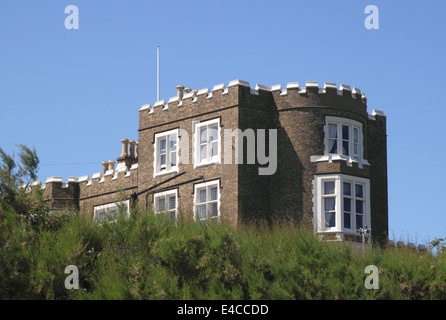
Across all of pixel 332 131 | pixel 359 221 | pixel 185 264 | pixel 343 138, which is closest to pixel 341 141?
pixel 343 138

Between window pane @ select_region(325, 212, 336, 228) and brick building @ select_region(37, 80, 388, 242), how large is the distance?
5cm

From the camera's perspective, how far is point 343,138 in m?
44.9

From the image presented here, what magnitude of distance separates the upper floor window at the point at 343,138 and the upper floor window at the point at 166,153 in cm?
745

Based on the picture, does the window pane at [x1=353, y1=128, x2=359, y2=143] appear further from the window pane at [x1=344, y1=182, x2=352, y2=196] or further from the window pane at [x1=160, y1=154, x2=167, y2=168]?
the window pane at [x1=160, y1=154, x2=167, y2=168]

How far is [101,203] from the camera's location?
50844 millimetres

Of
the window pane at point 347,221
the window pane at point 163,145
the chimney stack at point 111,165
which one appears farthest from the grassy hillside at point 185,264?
the chimney stack at point 111,165

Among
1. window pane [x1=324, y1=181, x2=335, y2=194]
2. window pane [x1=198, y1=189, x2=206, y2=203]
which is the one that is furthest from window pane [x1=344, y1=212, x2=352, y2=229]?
window pane [x1=198, y1=189, x2=206, y2=203]

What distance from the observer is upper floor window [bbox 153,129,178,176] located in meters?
46.5

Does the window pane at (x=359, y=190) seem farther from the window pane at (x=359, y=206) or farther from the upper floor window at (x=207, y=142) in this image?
the upper floor window at (x=207, y=142)

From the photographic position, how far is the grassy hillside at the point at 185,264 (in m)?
31.7
